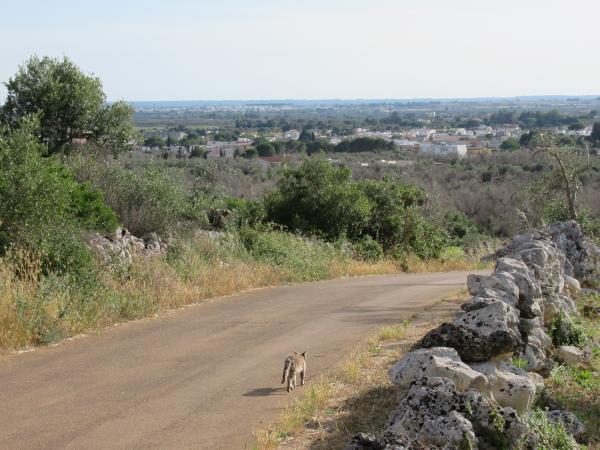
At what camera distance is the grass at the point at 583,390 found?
8.20 m

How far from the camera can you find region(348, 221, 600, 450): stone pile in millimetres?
5812

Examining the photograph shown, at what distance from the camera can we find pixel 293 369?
8695mm

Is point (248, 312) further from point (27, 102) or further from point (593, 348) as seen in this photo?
point (27, 102)

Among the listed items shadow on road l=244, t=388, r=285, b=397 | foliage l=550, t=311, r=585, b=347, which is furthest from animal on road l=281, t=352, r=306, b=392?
foliage l=550, t=311, r=585, b=347

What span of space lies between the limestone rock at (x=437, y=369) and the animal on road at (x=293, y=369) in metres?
1.59

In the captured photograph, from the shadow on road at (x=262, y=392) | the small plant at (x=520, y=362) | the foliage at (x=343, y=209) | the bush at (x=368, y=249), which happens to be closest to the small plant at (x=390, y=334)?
the small plant at (x=520, y=362)

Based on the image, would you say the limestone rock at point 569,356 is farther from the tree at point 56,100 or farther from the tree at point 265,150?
the tree at point 265,150

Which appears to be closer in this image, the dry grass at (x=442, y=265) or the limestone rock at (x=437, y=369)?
the limestone rock at (x=437, y=369)

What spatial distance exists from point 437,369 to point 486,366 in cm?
100

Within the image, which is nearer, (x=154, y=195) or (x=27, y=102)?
(x=154, y=195)

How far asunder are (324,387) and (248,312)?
16.2ft

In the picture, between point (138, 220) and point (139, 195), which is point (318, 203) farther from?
point (138, 220)

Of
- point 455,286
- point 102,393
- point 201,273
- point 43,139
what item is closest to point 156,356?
point 102,393

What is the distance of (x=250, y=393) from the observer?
8.61m
